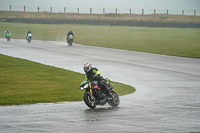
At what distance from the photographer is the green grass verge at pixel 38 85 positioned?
47.6 ft

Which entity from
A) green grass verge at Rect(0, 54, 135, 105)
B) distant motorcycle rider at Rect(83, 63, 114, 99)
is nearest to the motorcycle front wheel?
distant motorcycle rider at Rect(83, 63, 114, 99)

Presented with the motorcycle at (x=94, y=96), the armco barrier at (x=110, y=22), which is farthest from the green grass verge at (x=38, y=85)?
the armco barrier at (x=110, y=22)

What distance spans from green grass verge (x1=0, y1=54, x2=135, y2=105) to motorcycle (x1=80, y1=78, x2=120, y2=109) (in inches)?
68.8

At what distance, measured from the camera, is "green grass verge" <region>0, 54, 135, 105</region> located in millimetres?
14500

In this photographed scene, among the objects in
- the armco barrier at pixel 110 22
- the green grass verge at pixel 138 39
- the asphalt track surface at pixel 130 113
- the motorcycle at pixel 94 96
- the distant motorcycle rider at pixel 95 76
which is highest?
the armco barrier at pixel 110 22

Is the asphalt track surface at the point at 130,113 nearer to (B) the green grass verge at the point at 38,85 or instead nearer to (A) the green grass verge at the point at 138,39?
(B) the green grass verge at the point at 38,85

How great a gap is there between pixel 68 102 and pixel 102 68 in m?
10.9

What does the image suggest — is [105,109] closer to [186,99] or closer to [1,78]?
[186,99]

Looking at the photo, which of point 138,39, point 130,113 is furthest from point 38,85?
point 138,39

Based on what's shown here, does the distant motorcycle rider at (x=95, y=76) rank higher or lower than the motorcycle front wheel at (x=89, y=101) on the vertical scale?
higher

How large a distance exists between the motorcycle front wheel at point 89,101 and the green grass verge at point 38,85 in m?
1.83

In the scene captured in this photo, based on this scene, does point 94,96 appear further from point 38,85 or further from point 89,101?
point 38,85

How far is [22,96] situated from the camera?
586 inches

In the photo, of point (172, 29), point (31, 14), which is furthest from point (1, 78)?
point (31, 14)
